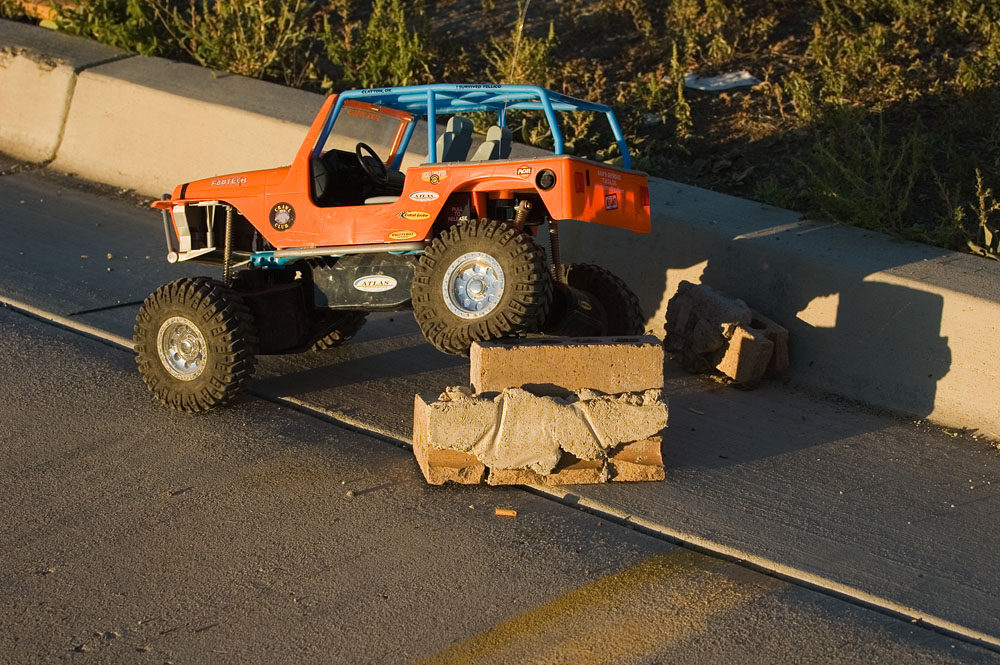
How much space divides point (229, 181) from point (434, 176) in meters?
1.38

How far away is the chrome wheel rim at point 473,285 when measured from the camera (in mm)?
6094

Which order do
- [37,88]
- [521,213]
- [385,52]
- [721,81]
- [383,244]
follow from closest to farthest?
[521,213] → [383,244] → [721,81] → [385,52] → [37,88]

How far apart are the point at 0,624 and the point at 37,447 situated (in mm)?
1729

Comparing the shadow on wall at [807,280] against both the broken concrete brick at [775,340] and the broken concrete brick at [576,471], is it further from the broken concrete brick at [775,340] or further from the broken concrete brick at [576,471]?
the broken concrete brick at [576,471]

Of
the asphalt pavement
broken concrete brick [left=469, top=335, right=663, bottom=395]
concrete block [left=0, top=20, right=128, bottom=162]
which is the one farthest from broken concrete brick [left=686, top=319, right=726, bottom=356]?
concrete block [left=0, top=20, right=128, bottom=162]

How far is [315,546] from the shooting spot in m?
5.29

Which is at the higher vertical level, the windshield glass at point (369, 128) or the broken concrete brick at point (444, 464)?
the windshield glass at point (369, 128)

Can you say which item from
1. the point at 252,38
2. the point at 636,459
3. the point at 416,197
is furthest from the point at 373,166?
the point at 252,38

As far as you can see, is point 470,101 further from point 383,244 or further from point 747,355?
point 747,355

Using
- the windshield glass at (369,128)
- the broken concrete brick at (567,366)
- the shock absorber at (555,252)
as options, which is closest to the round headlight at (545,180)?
the shock absorber at (555,252)

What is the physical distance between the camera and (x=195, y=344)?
6.62 meters

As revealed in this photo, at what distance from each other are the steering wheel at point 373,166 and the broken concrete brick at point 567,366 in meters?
1.58

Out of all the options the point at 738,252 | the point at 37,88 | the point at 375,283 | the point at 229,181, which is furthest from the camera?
the point at 37,88

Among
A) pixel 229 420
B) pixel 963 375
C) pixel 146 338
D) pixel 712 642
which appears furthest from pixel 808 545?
pixel 146 338
